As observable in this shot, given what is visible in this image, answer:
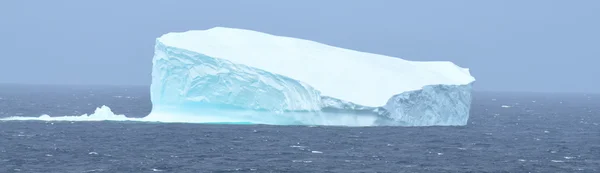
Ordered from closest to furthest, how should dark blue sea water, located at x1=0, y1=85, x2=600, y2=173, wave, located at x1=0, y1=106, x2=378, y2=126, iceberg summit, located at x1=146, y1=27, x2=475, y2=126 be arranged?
dark blue sea water, located at x1=0, y1=85, x2=600, y2=173 < iceberg summit, located at x1=146, y1=27, x2=475, y2=126 < wave, located at x1=0, y1=106, x2=378, y2=126

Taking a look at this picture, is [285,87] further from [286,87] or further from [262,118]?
[262,118]

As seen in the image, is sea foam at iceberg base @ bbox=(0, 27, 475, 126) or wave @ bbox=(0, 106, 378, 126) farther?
wave @ bbox=(0, 106, 378, 126)

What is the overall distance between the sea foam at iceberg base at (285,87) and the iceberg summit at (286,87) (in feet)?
0.10

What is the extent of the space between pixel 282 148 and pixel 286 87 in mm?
4538

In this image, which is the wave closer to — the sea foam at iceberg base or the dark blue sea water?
the sea foam at iceberg base

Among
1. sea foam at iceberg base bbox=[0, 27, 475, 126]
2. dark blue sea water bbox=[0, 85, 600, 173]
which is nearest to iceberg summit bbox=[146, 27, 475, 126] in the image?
sea foam at iceberg base bbox=[0, 27, 475, 126]

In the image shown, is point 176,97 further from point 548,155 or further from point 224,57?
point 548,155

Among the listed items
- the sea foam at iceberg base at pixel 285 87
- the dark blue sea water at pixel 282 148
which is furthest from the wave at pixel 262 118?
the dark blue sea water at pixel 282 148

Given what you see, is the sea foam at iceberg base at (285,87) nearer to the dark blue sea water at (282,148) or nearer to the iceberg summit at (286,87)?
the iceberg summit at (286,87)

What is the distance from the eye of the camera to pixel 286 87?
99.3 feet

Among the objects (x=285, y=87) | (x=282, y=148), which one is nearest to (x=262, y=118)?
(x=285, y=87)

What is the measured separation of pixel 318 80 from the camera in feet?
100

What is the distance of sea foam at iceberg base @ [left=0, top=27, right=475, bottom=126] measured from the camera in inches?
1190

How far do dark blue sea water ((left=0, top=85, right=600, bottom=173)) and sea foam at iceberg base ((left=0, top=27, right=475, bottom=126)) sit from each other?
1.86 feet
